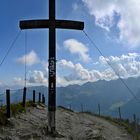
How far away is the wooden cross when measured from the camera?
61.0 ft

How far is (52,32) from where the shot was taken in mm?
19078

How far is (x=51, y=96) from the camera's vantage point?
18.7 m

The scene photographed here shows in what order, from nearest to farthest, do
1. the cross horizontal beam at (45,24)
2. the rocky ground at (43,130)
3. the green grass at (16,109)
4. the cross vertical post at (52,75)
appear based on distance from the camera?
the rocky ground at (43,130)
the cross vertical post at (52,75)
the cross horizontal beam at (45,24)
the green grass at (16,109)

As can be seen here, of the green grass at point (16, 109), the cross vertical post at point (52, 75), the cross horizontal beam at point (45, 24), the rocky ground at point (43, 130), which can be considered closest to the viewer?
the rocky ground at point (43, 130)

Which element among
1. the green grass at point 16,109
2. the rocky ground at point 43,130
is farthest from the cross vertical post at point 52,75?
the green grass at point 16,109

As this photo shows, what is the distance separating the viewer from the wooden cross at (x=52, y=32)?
18578 mm

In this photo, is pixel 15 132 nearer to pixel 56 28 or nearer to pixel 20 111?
pixel 20 111

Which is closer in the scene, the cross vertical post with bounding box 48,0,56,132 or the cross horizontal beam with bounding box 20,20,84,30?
the cross vertical post with bounding box 48,0,56,132

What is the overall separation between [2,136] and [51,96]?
3496 millimetres

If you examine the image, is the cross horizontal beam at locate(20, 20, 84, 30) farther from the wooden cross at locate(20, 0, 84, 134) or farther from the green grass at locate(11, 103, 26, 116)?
the green grass at locate(11, 103, 26, 116)

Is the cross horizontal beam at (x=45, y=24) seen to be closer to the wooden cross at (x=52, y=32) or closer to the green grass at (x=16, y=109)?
the wooden cross at (x=52, y=32)

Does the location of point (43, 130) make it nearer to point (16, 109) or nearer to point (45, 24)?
point (16, 109)

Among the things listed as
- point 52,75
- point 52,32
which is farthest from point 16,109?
point 52,32

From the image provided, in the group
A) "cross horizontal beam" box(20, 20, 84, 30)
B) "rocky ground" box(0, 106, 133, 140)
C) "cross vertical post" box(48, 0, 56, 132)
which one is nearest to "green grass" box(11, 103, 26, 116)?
"rocky ground" box(0, 106, 133, 140)
